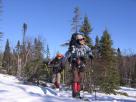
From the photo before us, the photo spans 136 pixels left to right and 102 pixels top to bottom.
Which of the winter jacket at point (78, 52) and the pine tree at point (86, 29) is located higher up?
the pine tree at point (86, 29)

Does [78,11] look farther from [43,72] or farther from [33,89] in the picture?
[33,89]

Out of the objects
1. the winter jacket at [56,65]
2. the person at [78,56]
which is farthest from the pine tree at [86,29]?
the person at [78,56]

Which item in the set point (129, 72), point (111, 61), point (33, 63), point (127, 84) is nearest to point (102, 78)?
point (33, 63)

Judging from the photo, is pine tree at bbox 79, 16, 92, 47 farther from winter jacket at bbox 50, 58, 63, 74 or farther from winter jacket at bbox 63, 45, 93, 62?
winter jacket at bbox 63, 45, 93, 62

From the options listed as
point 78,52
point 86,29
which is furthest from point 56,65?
point 86,29

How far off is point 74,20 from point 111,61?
8.92 metres

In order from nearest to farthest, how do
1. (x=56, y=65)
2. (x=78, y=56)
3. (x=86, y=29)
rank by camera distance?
(x=78, y=56) → (x=56, y=65) → (x=86, y=29)

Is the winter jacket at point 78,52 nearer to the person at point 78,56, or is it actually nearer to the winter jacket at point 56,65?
the person at point 78,56

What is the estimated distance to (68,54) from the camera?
977 cm

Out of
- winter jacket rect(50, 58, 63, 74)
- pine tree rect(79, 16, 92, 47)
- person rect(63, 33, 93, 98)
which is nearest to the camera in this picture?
person rect(63, 33, 93, 98)

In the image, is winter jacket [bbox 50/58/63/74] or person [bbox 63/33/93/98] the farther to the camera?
winter jacket [bbox 50/58/63/74]

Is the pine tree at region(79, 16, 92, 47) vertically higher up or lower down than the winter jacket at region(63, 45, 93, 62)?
higher up

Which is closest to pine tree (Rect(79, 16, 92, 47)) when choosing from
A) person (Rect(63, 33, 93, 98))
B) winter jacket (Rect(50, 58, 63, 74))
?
winter jacket (Rect(50, 58, 63, 74))

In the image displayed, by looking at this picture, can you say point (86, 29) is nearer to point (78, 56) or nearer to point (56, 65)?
point (56, 65)
